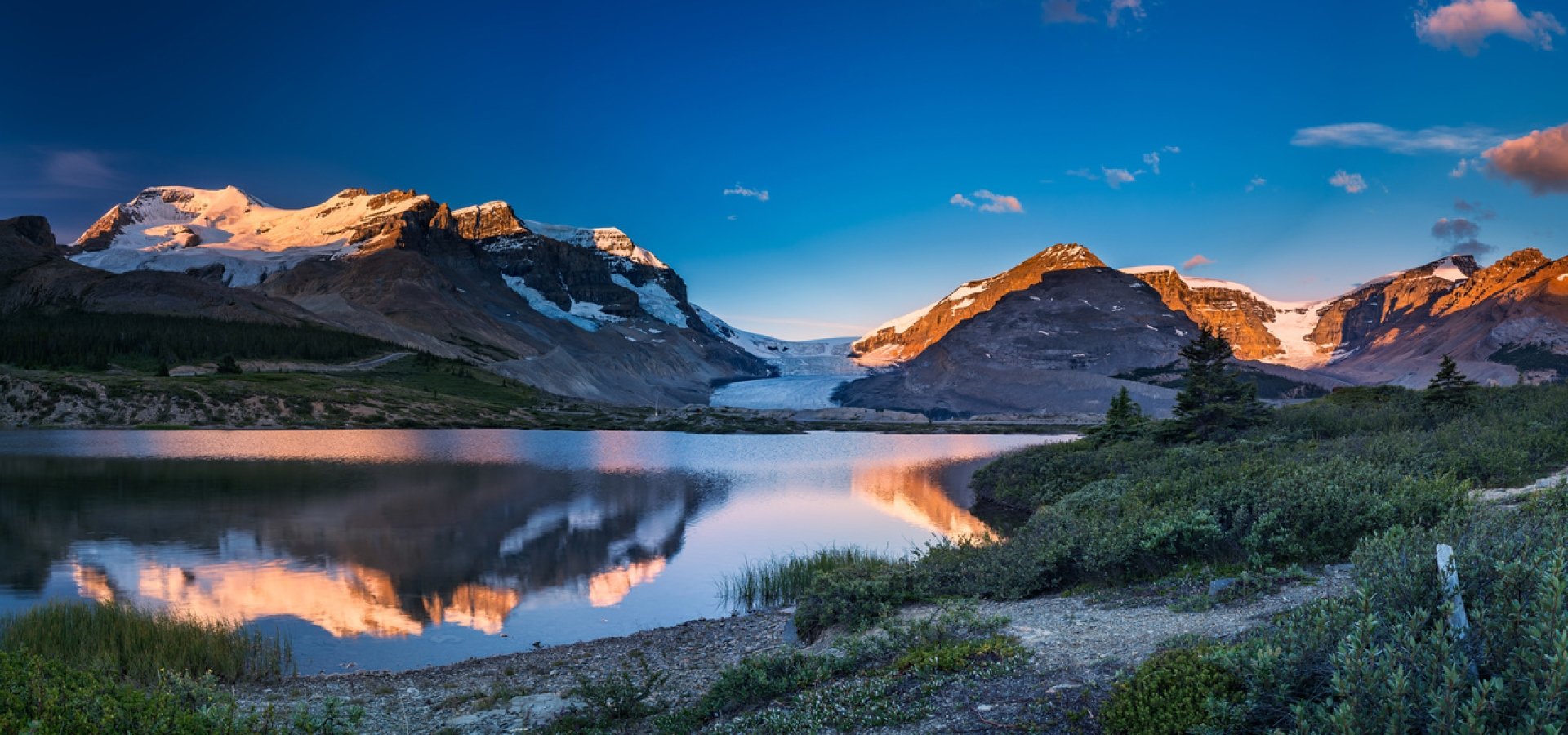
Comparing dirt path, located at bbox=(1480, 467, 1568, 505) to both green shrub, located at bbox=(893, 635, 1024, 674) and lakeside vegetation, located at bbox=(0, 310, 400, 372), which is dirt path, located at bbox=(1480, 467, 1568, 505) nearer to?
green shrub, located at bbox=(893, 635, 1024, 674)

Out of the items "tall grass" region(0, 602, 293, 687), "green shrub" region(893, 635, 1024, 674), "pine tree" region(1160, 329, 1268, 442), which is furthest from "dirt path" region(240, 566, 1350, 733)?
"pine tree" region(1160, 329, 1268, 442)

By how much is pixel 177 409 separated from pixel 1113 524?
10521cm

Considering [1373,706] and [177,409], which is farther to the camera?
[177,409]

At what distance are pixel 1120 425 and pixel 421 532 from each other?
1381 inches

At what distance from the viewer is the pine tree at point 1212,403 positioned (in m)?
39.4

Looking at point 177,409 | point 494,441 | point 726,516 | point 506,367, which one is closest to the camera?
point 726,516

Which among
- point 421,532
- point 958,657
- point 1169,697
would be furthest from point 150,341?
point 1169,697

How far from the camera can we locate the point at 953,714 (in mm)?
8281

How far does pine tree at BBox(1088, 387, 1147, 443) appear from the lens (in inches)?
1741

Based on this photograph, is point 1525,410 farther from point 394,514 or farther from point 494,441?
point 494,441

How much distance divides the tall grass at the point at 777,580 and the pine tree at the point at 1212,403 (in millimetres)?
22810

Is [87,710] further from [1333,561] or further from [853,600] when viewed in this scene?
[1333,561]

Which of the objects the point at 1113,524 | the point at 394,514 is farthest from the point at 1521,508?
the point at 394,514

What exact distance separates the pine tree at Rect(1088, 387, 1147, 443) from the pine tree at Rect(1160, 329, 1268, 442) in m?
2.51
